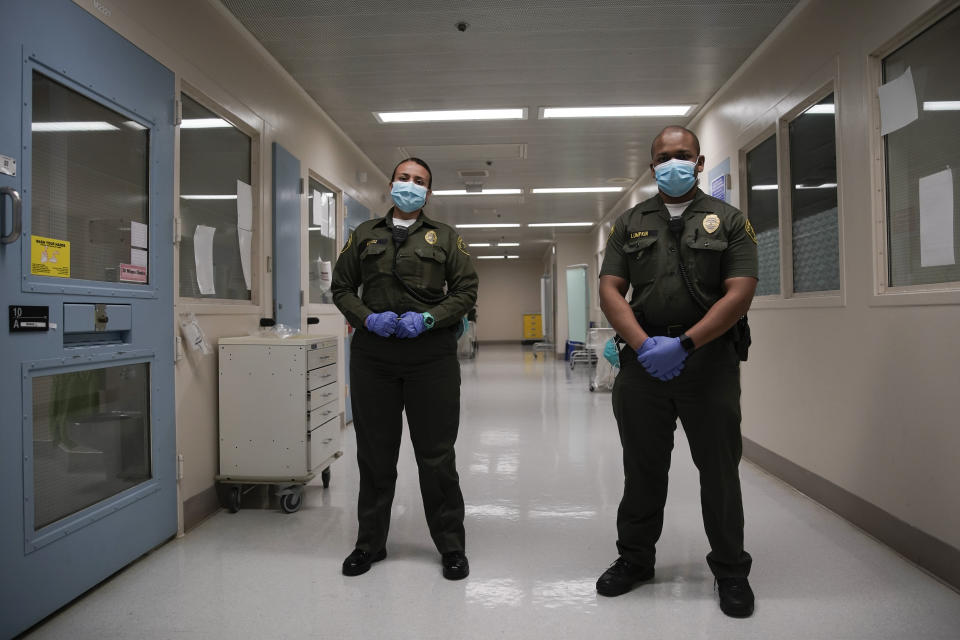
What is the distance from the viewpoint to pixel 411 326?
7.07 feet

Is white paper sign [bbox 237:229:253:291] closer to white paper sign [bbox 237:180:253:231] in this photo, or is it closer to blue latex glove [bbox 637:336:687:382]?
white paper sign [bbox 237:180:253:231]

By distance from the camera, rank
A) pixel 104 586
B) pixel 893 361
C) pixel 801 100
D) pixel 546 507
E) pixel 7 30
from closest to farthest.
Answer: pixel 7 30 → pixel 104 586 → pixel 893 361 → pixel 546 507 → pixel 801 100

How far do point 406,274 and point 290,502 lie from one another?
60.8 inches

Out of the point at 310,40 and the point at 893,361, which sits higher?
the point at 310,40

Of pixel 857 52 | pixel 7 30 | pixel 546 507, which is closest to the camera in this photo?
pixel 7 30

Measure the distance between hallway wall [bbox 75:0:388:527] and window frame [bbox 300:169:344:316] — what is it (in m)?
0.05

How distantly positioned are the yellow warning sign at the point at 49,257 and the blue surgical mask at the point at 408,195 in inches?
45.7

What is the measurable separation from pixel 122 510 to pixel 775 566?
102 inches

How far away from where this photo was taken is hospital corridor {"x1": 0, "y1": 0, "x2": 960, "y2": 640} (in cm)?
197

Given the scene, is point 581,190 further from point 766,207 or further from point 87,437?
point 87,437

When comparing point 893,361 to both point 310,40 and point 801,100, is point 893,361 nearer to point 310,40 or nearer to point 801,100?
point 801,100

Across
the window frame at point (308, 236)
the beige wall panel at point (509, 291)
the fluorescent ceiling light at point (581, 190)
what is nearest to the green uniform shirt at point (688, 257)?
the window frame at point (308, 236)

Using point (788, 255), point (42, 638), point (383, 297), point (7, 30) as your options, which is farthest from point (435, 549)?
point (788, 255)

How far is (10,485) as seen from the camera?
71.1 inches
